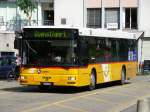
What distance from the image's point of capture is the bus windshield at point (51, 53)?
21.4 metres

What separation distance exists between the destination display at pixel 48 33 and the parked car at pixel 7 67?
11629 mm

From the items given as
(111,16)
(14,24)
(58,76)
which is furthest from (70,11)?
(58,76)

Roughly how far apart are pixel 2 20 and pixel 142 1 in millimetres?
13766

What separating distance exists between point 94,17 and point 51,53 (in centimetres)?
3280

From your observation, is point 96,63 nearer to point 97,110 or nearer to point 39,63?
point 39,63

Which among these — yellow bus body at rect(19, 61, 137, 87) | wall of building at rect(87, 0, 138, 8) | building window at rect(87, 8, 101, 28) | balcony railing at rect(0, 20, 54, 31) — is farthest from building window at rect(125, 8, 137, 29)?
yellow bus body at rect(19, 61, 137, 87)

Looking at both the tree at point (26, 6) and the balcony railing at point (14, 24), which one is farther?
the balcony railing at point (14, 24)

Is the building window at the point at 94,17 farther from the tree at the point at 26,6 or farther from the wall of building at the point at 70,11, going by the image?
the tree at the point at 26,6

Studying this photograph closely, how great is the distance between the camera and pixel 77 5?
177ft

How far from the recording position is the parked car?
110ft

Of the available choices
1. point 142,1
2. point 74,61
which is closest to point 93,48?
point 74,61

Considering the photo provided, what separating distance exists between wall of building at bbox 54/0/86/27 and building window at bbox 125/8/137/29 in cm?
419

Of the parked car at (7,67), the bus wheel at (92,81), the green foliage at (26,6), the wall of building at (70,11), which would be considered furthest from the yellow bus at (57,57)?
the wall of building at (70,11)

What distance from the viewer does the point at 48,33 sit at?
21.7 metres
